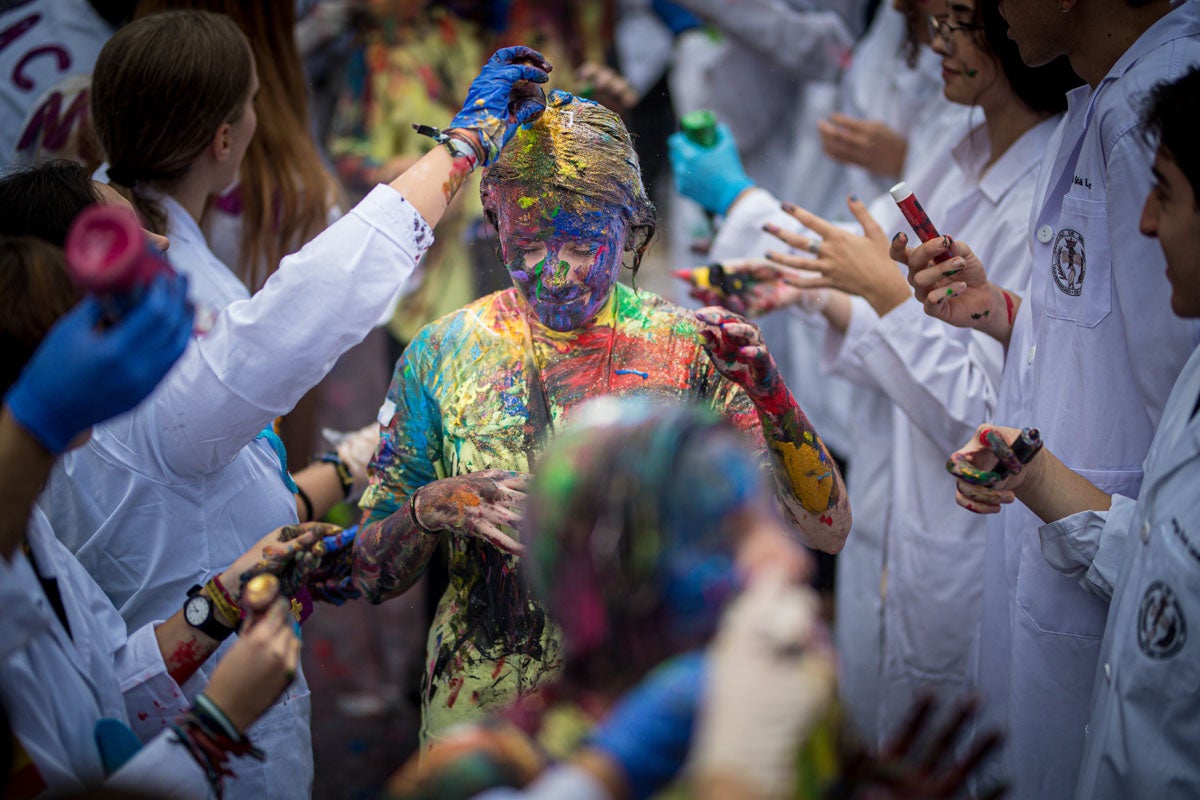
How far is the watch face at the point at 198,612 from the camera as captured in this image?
1.78 metres

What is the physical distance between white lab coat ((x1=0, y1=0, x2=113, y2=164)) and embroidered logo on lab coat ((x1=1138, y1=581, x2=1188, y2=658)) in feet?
11.2

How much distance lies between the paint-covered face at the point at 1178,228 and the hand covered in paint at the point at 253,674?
5.00 ft

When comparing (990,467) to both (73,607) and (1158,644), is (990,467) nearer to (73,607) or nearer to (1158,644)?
(1158,644)

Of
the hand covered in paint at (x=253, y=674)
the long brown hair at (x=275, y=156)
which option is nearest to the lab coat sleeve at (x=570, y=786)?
the hand covered in paint at (x=253, y=674)

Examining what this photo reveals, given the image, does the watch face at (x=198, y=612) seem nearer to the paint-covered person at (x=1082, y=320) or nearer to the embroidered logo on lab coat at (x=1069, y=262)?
the paint-covered person at (x=1082, y=320)

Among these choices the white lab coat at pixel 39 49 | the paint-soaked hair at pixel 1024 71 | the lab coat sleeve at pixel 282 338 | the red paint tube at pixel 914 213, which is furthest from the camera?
the white lab coat at pixel 39 49

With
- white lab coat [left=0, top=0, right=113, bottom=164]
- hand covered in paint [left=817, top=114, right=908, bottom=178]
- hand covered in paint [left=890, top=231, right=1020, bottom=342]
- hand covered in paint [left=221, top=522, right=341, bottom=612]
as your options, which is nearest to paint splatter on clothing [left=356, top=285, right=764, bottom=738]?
hand covered in paint [left=221, top=522, right=341, bottom=612]

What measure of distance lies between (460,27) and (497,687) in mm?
2925

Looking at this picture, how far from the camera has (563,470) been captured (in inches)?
48.7

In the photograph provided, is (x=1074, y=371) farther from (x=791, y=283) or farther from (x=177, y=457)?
(x=177, y=457)

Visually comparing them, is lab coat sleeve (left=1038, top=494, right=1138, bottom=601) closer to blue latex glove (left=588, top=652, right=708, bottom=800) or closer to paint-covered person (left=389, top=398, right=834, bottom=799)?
paint-covered person (left=389, top=398, right=834, bottom=799)

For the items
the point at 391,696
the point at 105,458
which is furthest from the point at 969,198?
the point at 391,696

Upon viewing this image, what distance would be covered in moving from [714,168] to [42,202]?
2.03 meters

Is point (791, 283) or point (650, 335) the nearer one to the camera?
point (650, 335)
